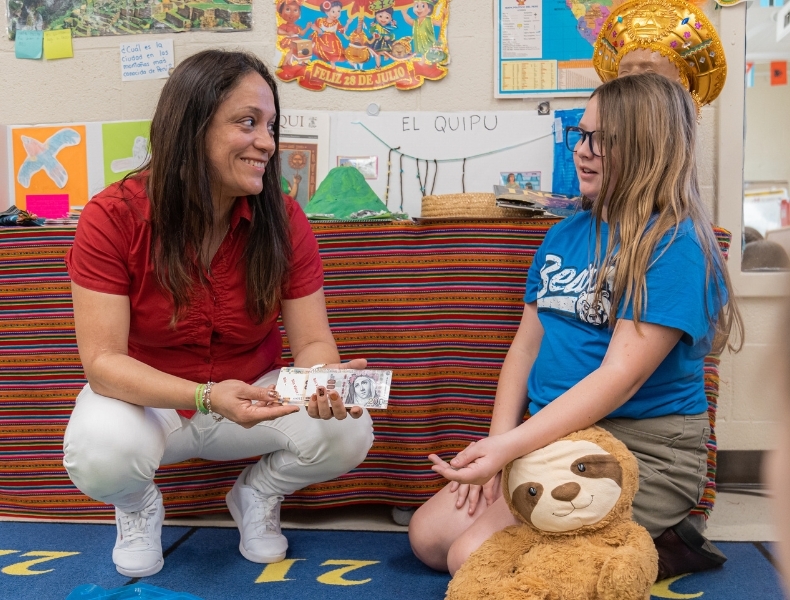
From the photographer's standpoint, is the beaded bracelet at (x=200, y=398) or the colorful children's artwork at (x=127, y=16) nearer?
the beaded bracelet at (x=200, y=398)

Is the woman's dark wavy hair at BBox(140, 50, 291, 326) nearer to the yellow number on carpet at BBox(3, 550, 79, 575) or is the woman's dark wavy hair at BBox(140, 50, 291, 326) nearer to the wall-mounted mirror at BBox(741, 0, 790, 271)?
the yellow number on carpet at BBox(3, 550, 79, 575)

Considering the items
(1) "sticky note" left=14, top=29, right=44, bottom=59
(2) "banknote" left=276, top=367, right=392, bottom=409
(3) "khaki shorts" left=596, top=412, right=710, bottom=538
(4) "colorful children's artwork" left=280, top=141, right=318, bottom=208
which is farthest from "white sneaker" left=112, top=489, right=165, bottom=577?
(1) "sticky note" left=14, top=29, right=44, bottom=59

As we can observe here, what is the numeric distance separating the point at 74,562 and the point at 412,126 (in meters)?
1.46

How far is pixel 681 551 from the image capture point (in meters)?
1.53

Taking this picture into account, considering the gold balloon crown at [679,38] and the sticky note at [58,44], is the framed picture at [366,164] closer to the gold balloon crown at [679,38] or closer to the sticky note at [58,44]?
the gold balloon crown at [679,38]

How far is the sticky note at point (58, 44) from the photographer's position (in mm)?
2498

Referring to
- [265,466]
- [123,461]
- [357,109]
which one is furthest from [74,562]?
[357,109]

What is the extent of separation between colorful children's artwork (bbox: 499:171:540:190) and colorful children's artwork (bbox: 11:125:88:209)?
1.29 metres

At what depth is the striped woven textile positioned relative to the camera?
1.87 m

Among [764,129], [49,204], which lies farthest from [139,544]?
[764,129]

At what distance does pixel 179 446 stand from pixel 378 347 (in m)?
0.52

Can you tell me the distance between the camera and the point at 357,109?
7.84ft

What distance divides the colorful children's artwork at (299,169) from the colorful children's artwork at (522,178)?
56 centimetres

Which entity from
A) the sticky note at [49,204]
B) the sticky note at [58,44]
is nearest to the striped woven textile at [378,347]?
the sticky note at [49,204]
